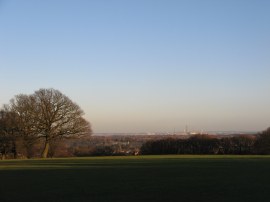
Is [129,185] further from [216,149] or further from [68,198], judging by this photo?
[216,149]

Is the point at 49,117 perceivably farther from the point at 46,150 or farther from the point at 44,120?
the point at 46,150

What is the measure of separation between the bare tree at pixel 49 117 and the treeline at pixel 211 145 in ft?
35.4

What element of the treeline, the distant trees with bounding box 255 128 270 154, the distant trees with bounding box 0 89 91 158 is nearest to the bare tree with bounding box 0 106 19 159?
the distant trees with bounding box 0 89 91 158

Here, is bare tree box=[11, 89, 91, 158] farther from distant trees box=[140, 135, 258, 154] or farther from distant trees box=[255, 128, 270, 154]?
distant trees box=[255, 128, 270, 154]

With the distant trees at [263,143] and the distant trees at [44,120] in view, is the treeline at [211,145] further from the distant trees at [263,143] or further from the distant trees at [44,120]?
the distant trees at [44,120]

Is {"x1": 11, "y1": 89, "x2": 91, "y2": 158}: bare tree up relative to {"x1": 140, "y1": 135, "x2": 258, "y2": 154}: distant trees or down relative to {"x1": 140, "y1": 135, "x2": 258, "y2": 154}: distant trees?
up

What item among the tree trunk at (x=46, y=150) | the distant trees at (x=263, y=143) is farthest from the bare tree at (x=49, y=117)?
the distant trees at (x=263, y=143)

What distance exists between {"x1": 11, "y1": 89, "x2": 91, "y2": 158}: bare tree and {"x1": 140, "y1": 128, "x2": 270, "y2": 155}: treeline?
10.8m

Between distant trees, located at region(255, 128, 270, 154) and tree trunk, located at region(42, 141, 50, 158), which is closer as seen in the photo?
distant trees, located at region(255, 128, 270, 154)

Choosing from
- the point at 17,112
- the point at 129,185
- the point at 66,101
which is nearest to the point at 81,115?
the point at 66,101

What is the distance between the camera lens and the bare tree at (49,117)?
6419cm

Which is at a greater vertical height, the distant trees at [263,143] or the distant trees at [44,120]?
the distant trees at [44,120]

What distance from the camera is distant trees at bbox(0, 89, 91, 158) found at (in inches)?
2525

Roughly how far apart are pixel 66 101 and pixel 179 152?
709 inches
